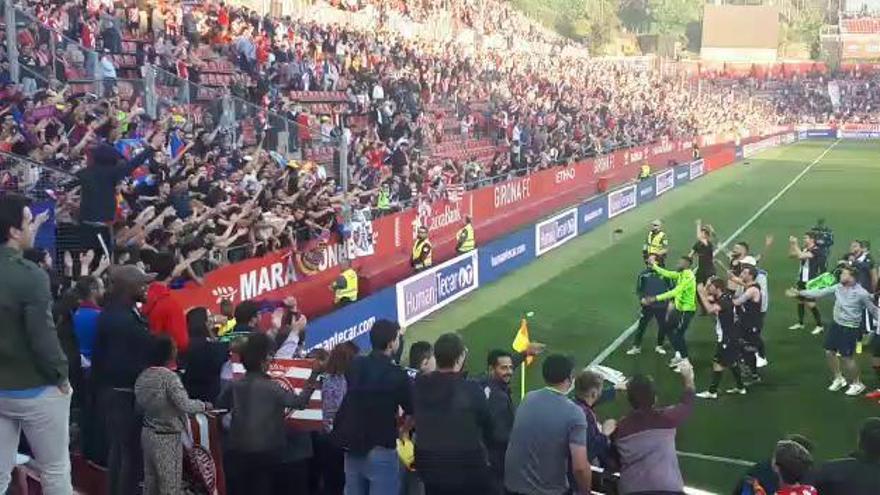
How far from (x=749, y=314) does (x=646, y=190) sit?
25.4 meters

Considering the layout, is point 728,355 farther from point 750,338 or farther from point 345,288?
point 345,288

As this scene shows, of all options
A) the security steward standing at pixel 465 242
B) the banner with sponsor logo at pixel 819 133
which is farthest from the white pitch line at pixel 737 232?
the banner with sponsor logo at pixel 819 133

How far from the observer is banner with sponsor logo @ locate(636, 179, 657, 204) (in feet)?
126

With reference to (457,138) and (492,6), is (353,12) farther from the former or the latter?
(492,6)

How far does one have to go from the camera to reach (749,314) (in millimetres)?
14539

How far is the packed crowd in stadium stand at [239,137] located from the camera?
9.29 metres

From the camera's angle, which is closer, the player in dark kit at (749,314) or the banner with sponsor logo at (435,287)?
the player in dark kit at (749,314)

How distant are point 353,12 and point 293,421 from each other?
33858 mm

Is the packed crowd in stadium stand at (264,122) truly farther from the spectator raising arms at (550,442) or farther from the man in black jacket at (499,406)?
the spectator raising arms at (550,442)

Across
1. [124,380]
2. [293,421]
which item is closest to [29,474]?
[124,380]

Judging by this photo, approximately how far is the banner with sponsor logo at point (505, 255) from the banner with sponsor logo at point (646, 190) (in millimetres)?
13665

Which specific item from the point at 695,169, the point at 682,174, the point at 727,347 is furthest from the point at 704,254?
the point at 695,169

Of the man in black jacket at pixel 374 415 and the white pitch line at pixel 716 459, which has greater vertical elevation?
the man in black jacket at pixel 374 415

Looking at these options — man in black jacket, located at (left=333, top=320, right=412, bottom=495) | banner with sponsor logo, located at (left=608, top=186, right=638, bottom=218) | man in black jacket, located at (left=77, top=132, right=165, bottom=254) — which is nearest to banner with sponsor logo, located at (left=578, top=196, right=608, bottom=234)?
banner with sponsor logo, located at (left=608, top=186, right=638, bottom=218)
